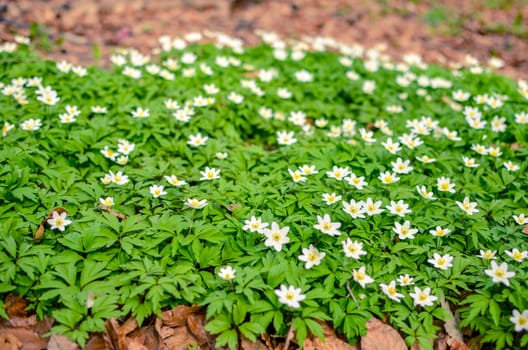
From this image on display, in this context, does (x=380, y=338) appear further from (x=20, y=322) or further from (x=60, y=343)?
(x=20, y=322)

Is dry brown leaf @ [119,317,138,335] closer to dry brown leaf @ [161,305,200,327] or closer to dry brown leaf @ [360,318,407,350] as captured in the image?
dry brown leaf @ [161,305,200,327]

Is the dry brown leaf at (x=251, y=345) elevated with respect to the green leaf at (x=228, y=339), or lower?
lower

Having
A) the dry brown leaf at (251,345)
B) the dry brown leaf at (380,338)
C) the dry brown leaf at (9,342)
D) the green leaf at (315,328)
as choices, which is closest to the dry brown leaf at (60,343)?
the dry brown leaf at (9,342)

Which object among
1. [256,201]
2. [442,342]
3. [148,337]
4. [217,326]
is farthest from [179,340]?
[442,342]

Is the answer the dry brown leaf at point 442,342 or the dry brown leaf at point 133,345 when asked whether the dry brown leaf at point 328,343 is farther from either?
the dry brown leaf at point 133,345

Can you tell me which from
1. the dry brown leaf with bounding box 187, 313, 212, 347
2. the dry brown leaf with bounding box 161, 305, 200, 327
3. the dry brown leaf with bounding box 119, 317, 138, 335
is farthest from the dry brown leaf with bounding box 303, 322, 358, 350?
the dry brown leaf with bounding box 119, 317, 138, 335
